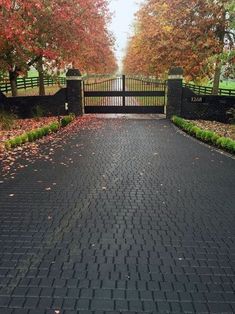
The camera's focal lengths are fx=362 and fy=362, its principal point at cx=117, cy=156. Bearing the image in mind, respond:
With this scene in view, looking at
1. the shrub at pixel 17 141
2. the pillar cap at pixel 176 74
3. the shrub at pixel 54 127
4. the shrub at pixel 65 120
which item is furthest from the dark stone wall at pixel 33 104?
the shrub at pixel 17 141

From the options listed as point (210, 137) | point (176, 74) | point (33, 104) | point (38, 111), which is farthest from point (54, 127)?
point (176, 74)

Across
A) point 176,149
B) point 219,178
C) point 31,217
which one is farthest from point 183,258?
point 176,149

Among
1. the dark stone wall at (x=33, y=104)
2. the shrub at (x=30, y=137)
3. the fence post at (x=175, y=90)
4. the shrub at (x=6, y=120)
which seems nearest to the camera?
the shrub at (x=30, y=137)

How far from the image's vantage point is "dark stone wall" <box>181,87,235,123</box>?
20719 mm

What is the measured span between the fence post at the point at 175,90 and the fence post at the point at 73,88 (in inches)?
209

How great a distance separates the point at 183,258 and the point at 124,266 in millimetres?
924

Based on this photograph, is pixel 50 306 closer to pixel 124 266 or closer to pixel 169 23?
pixel 124 266

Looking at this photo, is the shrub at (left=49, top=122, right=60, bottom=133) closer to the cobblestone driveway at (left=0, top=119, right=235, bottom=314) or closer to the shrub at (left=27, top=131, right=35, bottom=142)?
the shrub at (left=27, top=131, right=35, bottom=142)

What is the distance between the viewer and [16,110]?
2044 centimetres

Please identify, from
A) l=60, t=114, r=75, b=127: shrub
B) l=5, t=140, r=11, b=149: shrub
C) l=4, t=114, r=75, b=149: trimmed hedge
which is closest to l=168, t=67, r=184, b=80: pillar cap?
l=60, t=114, r=75, b=127: shrub

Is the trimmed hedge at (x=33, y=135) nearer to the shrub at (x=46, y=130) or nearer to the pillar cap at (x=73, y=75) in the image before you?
the shrub at (x=46, y=130)

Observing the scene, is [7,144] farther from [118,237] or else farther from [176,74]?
[176,74]

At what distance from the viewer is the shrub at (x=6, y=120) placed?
17.1m

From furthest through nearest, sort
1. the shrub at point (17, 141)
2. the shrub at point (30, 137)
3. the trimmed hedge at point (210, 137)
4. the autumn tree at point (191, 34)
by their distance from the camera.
Answer: the autumn tree at point (191, 34) → the shrub at point (30, 137) → the shrub at point (17, 141) → the trimmed hedge at point (210, 137)
